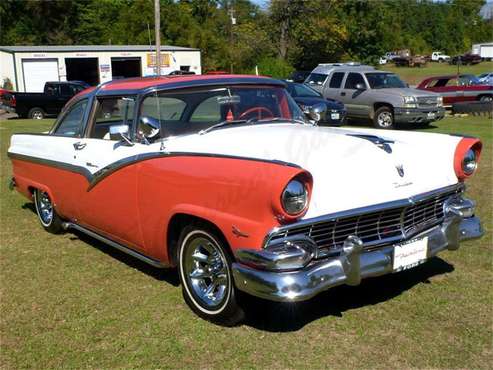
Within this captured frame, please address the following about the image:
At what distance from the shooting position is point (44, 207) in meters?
6.21

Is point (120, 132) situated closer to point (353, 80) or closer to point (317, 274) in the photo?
point (317, 274)

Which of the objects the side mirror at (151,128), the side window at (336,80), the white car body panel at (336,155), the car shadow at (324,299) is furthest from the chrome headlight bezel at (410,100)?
the side mirror at (151,128)

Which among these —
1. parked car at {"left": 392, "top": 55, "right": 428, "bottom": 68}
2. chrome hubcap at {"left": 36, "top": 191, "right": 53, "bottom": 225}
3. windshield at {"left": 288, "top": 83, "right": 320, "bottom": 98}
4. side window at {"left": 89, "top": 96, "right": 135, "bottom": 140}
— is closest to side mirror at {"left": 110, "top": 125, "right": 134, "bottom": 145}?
side window at {"left": 89, "top": 96, "right": 135, "bottom": 140}

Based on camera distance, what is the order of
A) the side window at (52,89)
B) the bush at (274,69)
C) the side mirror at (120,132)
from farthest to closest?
the bush at (274,69) → the side window at (52,89) → the side mirror at (120,132)

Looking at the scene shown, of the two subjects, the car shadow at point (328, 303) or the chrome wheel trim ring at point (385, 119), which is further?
the chrome wheel trim ring at point (385, 119)

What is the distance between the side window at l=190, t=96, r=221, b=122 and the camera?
14.9 feet

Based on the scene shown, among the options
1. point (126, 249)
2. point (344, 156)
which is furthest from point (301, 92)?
point (344, 156)

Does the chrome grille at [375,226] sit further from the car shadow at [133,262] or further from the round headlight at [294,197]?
the car shadow at [133,262]

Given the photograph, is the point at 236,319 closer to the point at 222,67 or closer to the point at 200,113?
the point at 200,113

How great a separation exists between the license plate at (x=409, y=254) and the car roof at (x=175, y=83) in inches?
78.0

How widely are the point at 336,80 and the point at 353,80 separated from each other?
668 millimetres

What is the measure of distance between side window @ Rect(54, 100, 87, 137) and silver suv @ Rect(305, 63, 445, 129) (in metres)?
11.6

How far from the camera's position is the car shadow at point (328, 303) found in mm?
3809

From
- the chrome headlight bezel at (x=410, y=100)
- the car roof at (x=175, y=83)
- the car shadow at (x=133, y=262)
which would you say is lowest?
the car shadow at (x=133, y=262)
